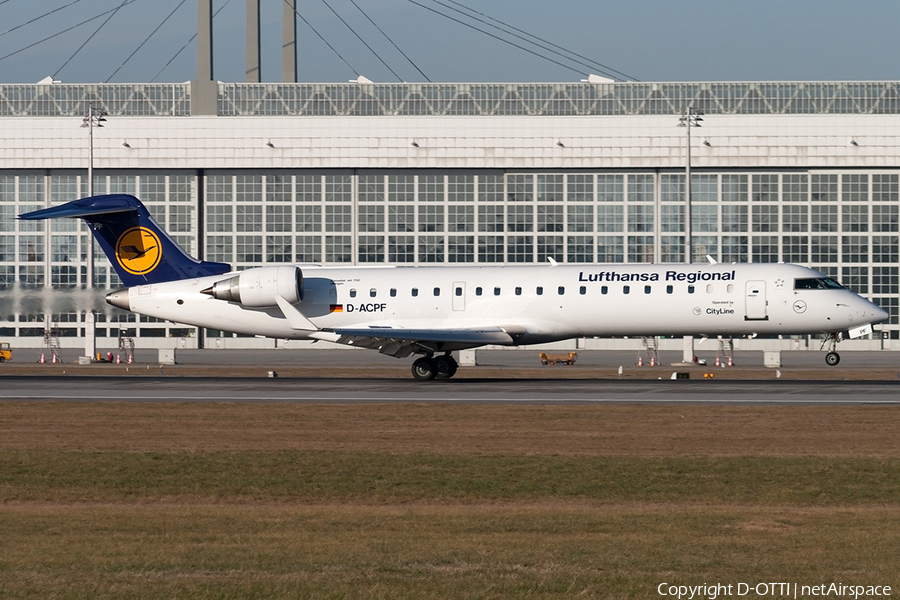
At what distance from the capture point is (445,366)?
3519 centimetres

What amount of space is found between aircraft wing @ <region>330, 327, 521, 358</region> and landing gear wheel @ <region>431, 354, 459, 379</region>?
53cm

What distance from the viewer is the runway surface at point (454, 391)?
2758 centimetres

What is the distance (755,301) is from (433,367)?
1018cm

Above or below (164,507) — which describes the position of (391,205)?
above

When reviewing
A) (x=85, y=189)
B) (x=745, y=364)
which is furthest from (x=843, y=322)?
(x=85, y=189)

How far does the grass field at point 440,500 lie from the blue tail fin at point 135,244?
1175cm

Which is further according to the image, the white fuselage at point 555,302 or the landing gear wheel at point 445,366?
the landing gear wheel at point 445,366

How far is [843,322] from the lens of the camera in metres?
34.0

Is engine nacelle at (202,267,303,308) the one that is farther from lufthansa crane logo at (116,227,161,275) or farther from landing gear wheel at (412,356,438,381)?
landing gear wheel at (412,356,438,381)

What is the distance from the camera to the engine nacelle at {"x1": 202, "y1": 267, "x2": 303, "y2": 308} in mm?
34812

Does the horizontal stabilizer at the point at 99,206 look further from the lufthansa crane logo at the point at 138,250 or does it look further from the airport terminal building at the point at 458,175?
the airport terminal building at the point at 458,175

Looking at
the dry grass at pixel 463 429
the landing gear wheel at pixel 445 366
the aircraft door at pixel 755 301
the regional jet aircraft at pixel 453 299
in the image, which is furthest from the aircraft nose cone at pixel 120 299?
the aircraft door at pixel 755 301

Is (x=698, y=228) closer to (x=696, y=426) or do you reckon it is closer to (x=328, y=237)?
(x=328, y=237)

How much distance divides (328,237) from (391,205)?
443 centimetres
